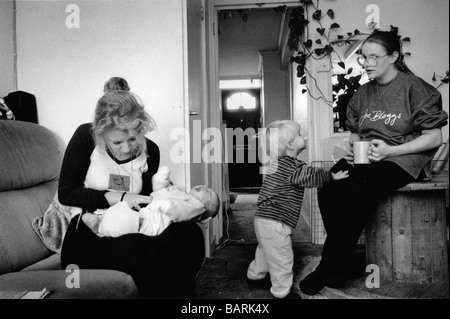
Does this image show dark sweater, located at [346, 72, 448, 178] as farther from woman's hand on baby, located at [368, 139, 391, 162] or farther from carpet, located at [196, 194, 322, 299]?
carpet, located at [196, 194, 322, 299]

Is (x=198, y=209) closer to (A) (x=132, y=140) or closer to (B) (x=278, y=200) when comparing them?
(A) (x=132, y=140)

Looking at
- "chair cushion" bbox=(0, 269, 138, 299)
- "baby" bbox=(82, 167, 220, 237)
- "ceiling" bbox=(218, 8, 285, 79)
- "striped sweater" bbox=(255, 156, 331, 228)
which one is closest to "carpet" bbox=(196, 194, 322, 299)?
"striped sweater" bbox=(255, 156, 331, 228)

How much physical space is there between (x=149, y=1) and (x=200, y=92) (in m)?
0.70

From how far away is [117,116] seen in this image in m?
1.28

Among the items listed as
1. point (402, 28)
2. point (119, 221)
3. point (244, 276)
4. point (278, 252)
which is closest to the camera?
point (119, 221)

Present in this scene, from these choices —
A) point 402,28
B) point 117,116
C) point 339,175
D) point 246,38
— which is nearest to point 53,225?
point 117,116

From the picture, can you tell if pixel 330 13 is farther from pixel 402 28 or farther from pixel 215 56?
pixel 215 56

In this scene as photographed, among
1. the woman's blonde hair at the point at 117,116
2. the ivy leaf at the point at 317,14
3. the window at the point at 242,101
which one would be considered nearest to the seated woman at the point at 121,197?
the woman's blonde hair at the point at 117,116

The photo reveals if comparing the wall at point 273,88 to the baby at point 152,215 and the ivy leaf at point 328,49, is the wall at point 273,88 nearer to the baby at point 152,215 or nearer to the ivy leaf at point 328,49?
the ivy leaf at point 328,49

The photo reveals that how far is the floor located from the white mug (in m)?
0.51

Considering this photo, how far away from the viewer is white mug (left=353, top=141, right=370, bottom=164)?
146 cm

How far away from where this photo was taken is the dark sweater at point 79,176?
4.20 feet

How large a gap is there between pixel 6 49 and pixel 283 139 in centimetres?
153
